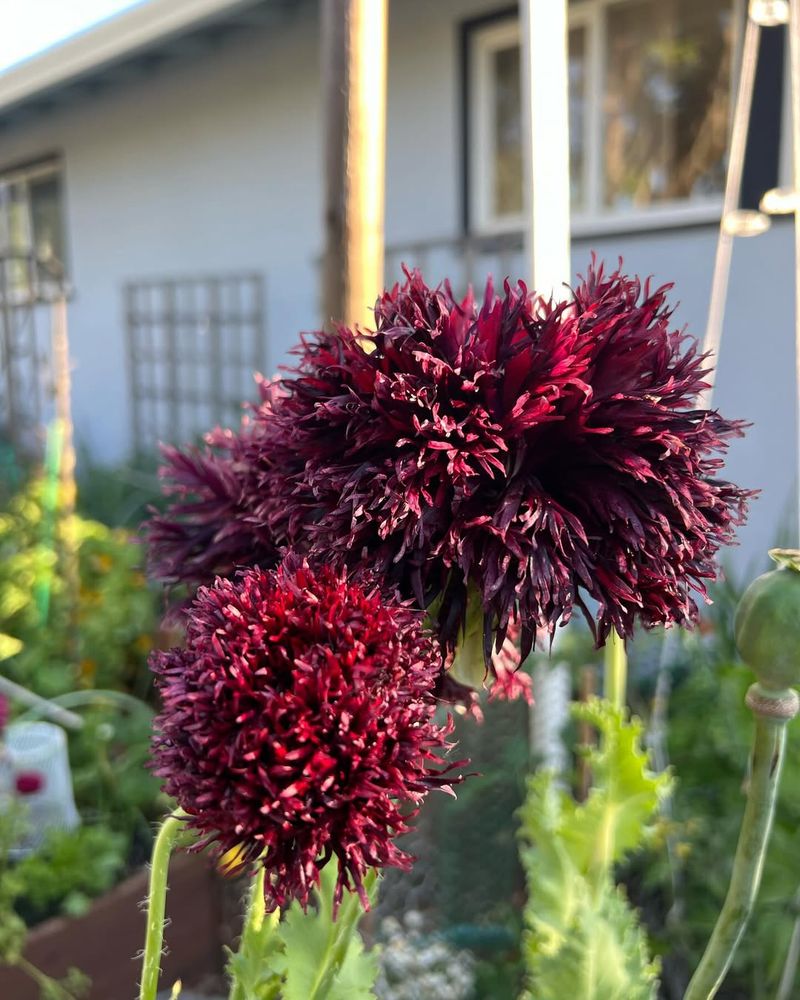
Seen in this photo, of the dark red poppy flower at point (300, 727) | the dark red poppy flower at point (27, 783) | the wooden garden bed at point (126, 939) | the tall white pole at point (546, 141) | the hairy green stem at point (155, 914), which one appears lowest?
the wooden garden bed at point (126, 939)

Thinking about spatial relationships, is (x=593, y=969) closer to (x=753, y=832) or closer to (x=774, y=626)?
(x=753, y=832)

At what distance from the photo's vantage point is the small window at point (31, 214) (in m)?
7.71

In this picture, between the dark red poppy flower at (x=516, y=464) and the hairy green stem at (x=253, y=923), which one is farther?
the hairy green stem at (x=253, y=923)

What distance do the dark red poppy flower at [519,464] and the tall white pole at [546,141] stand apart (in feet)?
1.23

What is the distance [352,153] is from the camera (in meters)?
1.25

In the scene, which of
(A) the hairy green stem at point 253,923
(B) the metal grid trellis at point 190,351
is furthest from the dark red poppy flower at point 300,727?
(B) the metal grid trellis at point 190,351

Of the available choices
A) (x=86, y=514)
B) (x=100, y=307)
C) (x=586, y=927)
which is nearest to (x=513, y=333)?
(x=586, y=927)

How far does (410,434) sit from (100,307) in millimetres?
7119

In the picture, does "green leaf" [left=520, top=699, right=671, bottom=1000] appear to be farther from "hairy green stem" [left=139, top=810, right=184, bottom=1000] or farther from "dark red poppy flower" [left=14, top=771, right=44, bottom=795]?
"dark red poppy flower" [left=14, top=771, right=44, bottom=795]

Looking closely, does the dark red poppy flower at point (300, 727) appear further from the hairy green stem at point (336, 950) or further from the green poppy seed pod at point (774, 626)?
the green poppy seed pod at point (774, 626)

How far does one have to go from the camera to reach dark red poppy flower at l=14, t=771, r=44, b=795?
2031 millimetres

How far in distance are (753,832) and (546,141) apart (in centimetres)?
75

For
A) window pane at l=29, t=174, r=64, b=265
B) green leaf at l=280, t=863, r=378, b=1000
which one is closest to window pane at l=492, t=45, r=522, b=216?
green leaf at l=280, t=863, r=378, b=1000

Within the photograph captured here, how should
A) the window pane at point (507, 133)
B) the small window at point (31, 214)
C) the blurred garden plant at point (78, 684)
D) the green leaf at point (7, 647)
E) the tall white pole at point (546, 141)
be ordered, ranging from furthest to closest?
1. the small window at point (31, 214)
2. the window pane at point (507, 133)
3. the green leaf at point (7, 647)
4. the blurred garden plant at point (78, 684)
5. the tall white pole at point (546, 141)
